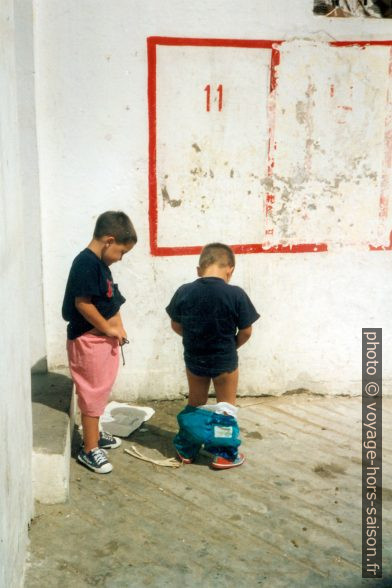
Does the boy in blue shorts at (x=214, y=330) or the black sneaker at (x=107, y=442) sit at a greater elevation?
the boy in blue shorts at (x=214, y=330)

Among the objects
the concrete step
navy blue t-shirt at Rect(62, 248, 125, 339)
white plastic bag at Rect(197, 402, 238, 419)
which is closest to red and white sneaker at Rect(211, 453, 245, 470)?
white plastic bag at Rect(197, 402, 238, 419)

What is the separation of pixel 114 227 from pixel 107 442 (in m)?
1.44

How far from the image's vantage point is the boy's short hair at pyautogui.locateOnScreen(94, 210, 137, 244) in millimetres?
3678

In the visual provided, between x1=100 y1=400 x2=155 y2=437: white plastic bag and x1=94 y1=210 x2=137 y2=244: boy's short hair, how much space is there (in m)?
1.41

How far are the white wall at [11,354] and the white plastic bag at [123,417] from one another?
4.12 ft

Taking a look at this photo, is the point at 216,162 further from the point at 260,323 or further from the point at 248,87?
the point at 260,323

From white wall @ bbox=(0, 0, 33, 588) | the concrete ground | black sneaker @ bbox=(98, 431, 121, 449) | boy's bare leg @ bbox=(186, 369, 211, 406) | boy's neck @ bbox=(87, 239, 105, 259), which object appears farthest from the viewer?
black sneaker @ bbox=(98, 431, 121, 449)

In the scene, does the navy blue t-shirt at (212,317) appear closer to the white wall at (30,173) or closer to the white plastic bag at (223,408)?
the white plastic bag at (223,408)

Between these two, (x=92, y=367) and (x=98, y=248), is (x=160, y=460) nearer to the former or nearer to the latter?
(x=92, y=367)

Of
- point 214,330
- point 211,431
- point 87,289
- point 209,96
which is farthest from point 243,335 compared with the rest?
point 209,96

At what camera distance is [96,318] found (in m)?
3.62

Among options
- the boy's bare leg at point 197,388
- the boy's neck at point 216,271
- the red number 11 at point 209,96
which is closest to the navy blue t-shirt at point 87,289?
the boy's neck at point 216,271

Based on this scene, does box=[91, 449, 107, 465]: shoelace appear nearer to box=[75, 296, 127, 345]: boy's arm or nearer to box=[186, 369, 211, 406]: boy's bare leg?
box=[186, 369, 211, 406]: boy's bare leg

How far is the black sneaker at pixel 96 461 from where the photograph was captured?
3.86m
